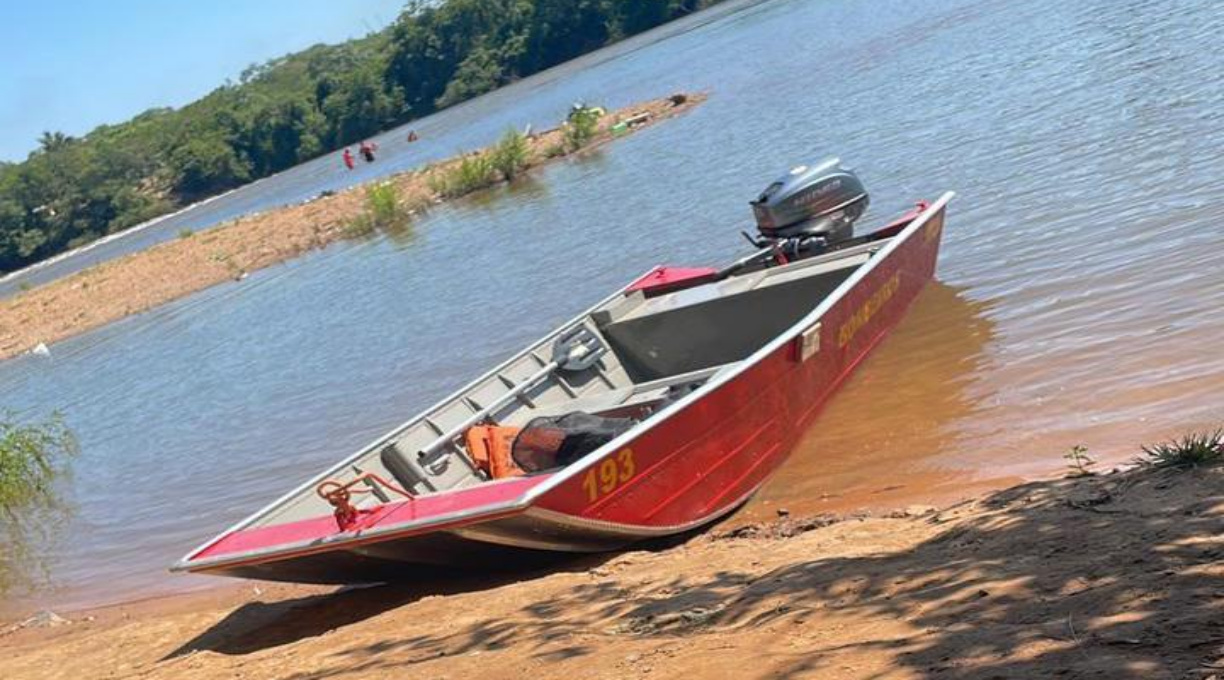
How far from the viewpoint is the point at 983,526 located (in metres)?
5.50

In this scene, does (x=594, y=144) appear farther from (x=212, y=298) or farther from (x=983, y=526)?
(x=983, y=526)

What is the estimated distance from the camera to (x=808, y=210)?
10.7 m

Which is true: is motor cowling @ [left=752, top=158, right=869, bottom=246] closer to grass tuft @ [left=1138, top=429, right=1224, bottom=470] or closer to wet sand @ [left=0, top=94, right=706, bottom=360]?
grass tuft @ [left=1138, top=429, right=1224, bottom=470]

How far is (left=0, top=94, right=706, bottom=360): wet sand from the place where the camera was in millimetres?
31438

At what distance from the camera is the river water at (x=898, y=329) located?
810cm

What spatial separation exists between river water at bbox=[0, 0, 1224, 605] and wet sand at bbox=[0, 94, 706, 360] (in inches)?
72.8

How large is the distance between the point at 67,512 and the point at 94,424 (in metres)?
5.08

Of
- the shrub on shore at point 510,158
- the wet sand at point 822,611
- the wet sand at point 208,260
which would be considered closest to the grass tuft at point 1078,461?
the wet sand at point 822,611

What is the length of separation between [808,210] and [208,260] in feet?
87.9

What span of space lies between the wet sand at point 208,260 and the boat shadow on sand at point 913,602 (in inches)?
1021

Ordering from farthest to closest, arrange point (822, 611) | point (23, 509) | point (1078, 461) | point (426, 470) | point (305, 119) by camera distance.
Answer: point (305, 119) → point (23, 509) → point (426, 470) → point (1078, 461) → point (822, 611)

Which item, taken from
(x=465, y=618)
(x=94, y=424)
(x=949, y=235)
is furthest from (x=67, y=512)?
(x=949, y=235)

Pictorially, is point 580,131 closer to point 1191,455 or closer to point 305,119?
point 1191,455

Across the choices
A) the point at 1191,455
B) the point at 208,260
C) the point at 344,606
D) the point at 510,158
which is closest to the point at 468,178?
the point at 510,158
